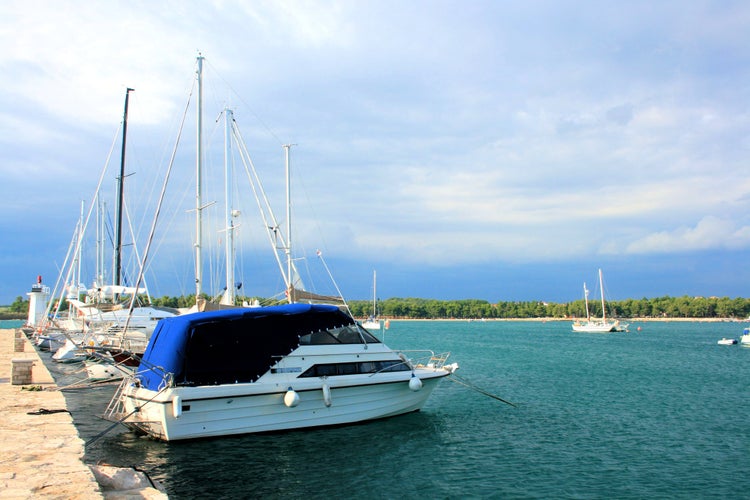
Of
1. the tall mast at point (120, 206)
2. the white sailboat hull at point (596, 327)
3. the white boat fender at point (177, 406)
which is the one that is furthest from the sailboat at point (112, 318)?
the white sailboat hull at point (596, 327)

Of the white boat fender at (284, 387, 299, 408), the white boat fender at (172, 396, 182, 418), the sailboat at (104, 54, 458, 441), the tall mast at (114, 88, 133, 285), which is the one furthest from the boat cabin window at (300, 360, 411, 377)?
the tall mast at (114, 88, 133, 285)

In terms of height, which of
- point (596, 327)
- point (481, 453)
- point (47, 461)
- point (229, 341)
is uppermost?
point (229, 341)

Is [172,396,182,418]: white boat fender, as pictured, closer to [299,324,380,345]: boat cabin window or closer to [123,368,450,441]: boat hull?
[123,368,450,441]: boat hull

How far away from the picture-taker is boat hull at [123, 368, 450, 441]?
14258 mm

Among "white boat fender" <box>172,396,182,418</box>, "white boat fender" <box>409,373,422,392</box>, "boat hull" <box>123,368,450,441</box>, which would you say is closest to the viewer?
"white boat fender" <box>172,396,182,418</box>

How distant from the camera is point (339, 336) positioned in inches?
665

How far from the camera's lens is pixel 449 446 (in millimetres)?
15594

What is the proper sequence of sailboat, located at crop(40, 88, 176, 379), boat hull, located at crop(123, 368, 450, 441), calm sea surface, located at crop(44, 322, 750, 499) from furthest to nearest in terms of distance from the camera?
sailboat, located at crop(40, 88, 176, 379) < boat hull, located at crop(123, 368, 450, 441) < calm sea surface, located at crop(44, 322, 750, 499)

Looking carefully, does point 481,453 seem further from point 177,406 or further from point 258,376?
point 177,406

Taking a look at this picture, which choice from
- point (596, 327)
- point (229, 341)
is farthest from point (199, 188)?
point (596, 327)

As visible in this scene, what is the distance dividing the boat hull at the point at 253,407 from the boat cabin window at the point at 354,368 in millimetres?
247

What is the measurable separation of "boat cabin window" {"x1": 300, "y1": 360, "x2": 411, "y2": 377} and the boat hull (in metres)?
0.25

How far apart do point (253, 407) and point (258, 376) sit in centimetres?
81

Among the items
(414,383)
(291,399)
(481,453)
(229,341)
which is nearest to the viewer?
(481,453)
